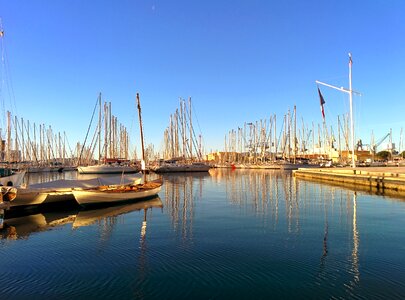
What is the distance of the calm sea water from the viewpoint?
10.5 metres

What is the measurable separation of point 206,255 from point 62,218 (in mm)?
14277

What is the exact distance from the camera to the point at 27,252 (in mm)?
15039

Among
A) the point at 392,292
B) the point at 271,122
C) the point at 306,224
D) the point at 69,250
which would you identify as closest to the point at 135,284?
the point at 69,250

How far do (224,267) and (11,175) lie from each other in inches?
1263

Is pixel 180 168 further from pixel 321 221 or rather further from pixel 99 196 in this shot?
pixel 321 221

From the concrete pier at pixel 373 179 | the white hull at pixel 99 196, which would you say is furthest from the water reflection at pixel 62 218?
the concrete pier at pixel 373 179

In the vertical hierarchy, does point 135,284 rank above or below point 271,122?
below

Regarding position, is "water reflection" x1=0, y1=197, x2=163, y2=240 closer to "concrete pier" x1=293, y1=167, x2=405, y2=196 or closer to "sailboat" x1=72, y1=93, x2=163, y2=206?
"sailboat" x1=72, y1=93, x2=163, y2=206

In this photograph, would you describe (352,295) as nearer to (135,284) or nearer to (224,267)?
(224,267)

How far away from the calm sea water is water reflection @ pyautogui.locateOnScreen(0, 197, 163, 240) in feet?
0.26

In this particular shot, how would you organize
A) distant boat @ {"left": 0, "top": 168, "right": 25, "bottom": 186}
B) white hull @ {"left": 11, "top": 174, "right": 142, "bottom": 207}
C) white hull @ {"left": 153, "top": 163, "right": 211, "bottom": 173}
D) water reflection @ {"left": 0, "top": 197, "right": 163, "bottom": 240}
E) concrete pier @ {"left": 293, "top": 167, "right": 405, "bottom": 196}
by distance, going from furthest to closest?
white hull @ {"left": 153, "top": 163, "right": 211, "bottom": 173}, concrete pier @ {"left": 293, "top": 167, "right": 405, "bottom": 196}, distant boat @ {"left": 0, "top": 168, "right": 25, "bottom": 186}, white hull @ {"left": 11, "top": 174, "right": 142, "bottom": 207}, water reflection @ {"left": 0, "top": 197, "right": 163, "bottom": 240}

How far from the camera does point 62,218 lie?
24.1 meters

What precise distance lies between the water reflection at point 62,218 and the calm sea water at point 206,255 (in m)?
0.08

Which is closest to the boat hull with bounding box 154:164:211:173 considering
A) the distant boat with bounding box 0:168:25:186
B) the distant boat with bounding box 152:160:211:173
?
the distant boat with bounding box 152:160:211:173
